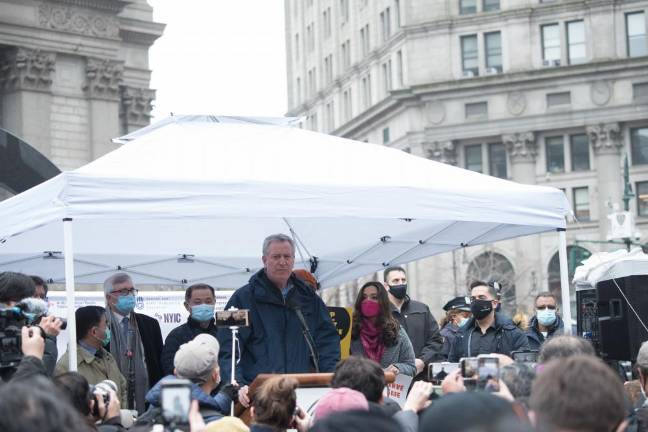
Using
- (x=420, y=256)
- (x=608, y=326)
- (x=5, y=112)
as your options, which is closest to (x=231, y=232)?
(x=420, y=256)

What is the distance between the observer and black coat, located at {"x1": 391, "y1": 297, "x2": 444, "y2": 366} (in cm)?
1268

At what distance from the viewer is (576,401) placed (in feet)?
13.3

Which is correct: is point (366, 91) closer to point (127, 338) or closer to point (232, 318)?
point (127, 338)

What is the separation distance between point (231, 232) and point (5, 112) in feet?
71.7

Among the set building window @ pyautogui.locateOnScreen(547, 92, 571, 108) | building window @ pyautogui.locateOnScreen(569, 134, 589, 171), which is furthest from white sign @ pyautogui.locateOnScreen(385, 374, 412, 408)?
building window @ pyautogui.locateOnScreen(547, 92, 571, 108)

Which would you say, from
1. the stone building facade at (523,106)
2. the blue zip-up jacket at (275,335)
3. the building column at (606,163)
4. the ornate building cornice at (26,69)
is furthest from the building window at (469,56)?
the blue zip-up jacket at (275,335)

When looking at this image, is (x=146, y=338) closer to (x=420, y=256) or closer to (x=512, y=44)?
(x=420, y=256)

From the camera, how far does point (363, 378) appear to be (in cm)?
679

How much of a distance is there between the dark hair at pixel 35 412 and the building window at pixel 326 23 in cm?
9040

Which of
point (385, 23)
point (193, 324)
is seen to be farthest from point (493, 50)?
point (193, 324)

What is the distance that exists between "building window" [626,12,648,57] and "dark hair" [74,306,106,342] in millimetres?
68232

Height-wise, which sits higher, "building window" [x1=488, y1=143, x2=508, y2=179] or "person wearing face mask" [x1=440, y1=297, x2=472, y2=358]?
"building window" [x1=488, y1=143, x2=508, y2=179]

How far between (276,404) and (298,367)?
3.21 m

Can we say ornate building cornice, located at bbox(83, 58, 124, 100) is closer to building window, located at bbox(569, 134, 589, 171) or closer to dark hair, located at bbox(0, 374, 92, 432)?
dark hair, located at bbox(0, 374, 92, 432)
